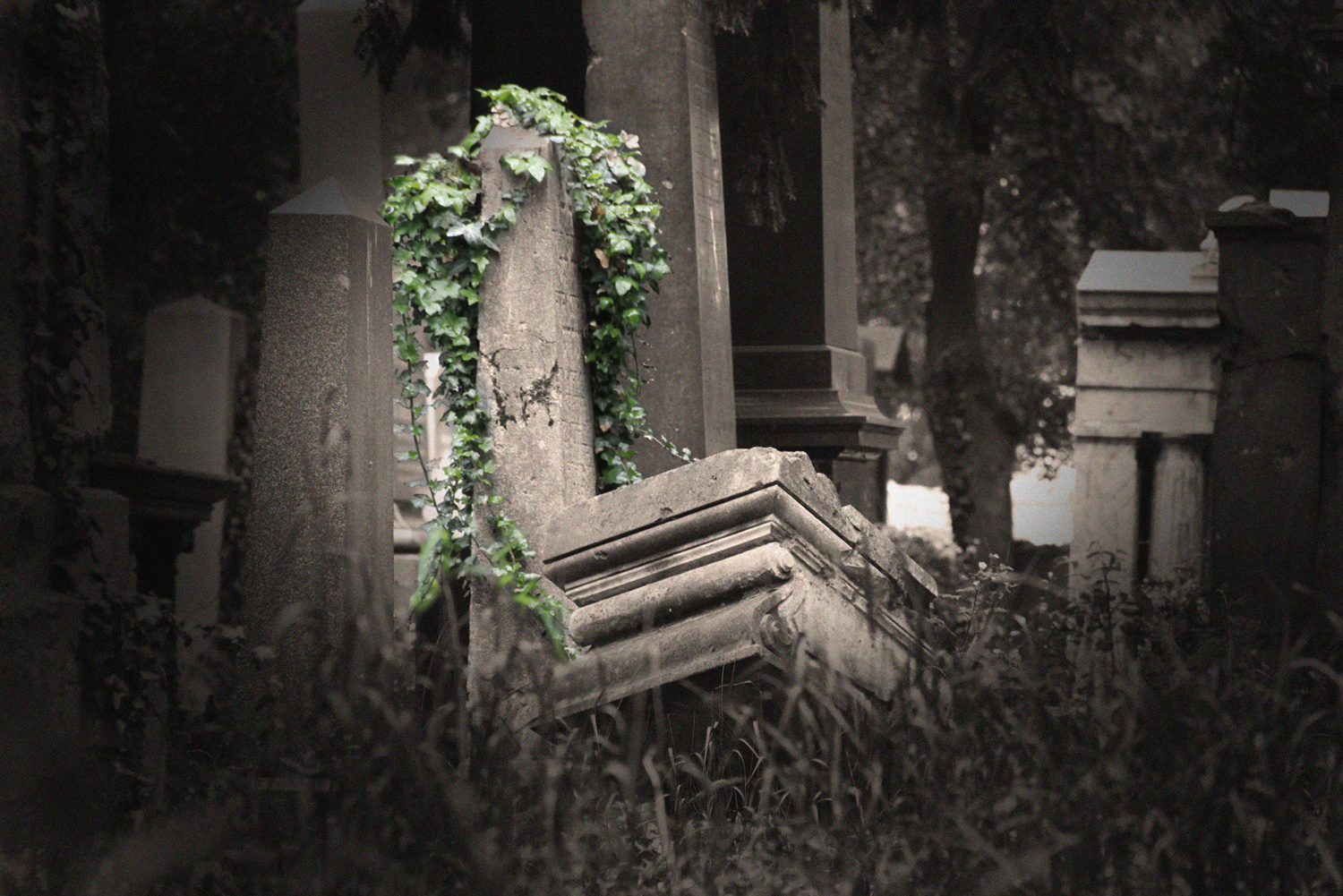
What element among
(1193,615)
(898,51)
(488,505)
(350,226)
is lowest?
(1193,615)

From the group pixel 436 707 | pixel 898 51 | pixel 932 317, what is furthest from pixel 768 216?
pixel 898 51

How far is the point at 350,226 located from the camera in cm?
531

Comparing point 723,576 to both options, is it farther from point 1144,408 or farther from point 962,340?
point 962,340

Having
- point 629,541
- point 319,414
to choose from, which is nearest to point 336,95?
point 319,414

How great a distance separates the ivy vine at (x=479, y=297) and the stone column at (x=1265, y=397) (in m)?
2.71

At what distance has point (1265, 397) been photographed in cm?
706

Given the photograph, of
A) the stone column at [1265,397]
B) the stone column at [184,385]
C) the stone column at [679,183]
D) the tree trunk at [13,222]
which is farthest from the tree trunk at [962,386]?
the tree trunk at [13,222]

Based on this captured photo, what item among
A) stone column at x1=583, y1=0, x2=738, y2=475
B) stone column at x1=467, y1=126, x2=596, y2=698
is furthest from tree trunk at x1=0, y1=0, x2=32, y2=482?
stone column at x1=583, y1=0, x2=738, y2=475

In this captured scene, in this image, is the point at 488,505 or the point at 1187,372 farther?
the point at 1187,372

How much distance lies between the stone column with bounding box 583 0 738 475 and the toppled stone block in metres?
1.91

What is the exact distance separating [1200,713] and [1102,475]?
18.9ft

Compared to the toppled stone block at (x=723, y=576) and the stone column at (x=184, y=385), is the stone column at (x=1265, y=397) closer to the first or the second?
the toppled stone block at (x=723, y=576)

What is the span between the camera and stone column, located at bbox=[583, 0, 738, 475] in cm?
743

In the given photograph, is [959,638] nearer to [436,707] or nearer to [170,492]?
[436,707]
